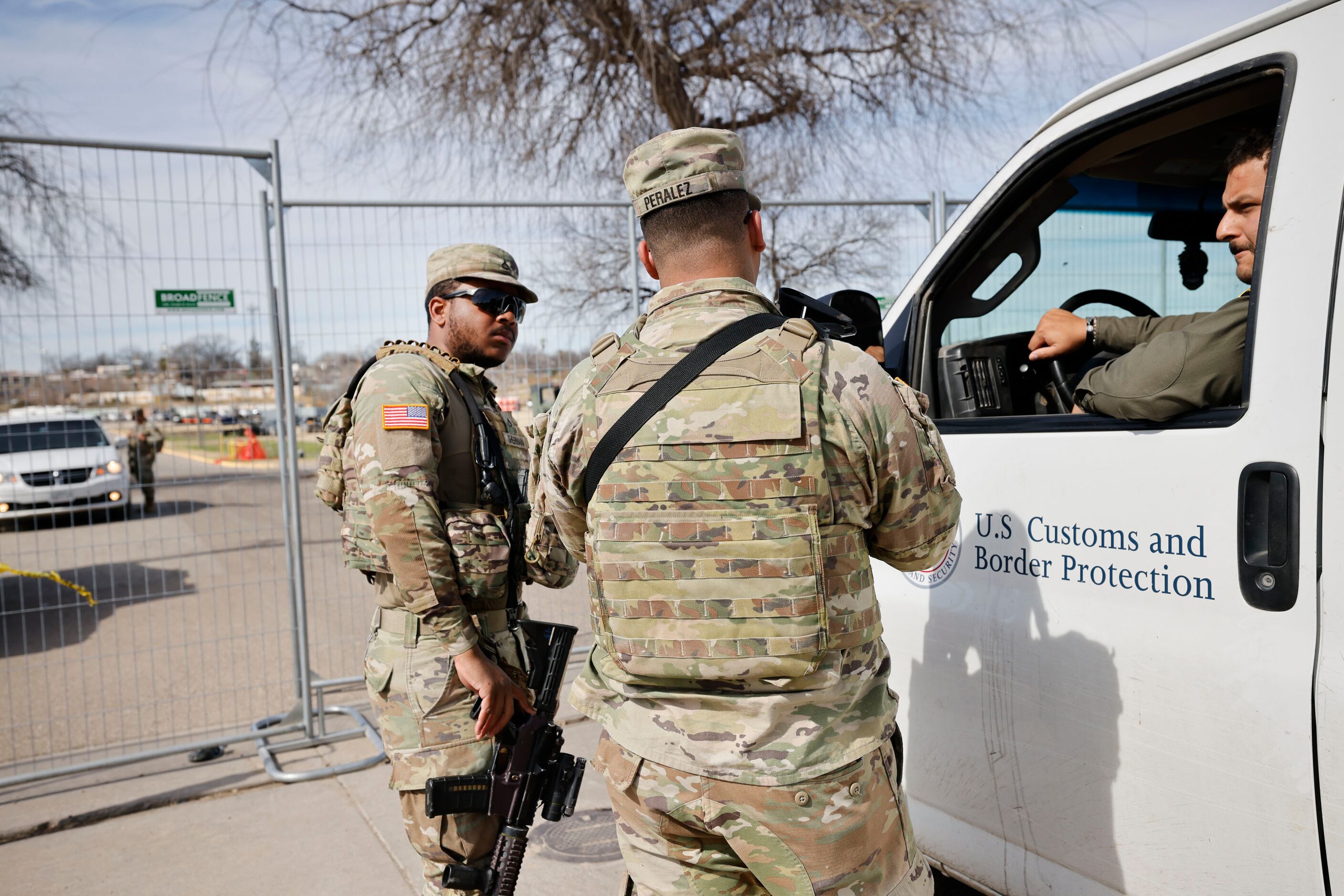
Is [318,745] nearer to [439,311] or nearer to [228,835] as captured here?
[228,835]

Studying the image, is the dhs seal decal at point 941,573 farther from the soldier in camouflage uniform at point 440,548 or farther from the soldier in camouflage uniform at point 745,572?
the soldier in camouflage uniform at point 440,548

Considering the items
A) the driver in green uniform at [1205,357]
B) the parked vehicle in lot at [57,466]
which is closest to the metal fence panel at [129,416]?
the parked vehicle in lot at [57,466]

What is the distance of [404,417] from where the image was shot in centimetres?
238

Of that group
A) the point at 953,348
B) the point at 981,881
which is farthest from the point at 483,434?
the point at 981,881

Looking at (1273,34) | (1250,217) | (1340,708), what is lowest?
(1340,708)

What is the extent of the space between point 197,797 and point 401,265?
255 cm

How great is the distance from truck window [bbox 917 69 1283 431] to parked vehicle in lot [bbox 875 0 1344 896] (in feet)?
0.04

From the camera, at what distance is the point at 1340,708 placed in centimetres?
A: 141

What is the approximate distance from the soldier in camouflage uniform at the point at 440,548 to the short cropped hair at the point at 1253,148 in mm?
1773

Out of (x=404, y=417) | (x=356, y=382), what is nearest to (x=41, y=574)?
(x=356, y=382)

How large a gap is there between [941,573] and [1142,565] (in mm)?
545

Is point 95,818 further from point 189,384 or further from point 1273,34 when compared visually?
point 1273,34

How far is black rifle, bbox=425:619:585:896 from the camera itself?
2395 millimetres

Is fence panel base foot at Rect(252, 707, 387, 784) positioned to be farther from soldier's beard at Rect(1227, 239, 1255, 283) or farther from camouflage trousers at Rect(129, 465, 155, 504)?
soldier's beard at Rect(1227, 239, 1255, 283)
